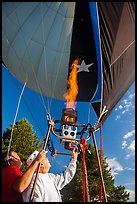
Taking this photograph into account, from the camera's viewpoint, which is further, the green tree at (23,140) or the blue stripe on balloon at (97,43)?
the green tree at (23,140)

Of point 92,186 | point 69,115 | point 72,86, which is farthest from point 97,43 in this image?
point 92,186

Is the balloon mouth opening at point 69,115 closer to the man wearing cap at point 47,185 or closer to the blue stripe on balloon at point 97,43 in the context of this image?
the blue stripe on balloon at point 97,43

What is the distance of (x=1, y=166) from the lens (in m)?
2.29

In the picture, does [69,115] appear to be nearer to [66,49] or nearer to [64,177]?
[64,177]

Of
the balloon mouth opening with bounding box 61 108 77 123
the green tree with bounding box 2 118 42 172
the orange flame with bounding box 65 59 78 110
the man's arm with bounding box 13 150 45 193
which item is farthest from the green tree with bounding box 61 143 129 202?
the man's arm with bounding box 13 150 45 193

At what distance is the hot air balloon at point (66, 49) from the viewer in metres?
3.84

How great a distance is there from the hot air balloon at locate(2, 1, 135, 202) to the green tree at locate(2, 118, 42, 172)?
8.13 m

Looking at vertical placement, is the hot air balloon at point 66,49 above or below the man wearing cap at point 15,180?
above

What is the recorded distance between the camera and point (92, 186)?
43.2ft

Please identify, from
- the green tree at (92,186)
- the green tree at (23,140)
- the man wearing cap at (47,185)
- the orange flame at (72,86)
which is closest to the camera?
the man wearing cap at (47,185)

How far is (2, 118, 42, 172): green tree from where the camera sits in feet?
41.2

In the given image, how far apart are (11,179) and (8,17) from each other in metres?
3.13

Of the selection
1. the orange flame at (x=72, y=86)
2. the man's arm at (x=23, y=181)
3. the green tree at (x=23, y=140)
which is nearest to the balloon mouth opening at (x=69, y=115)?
the orange flame at (x=72, y=86)

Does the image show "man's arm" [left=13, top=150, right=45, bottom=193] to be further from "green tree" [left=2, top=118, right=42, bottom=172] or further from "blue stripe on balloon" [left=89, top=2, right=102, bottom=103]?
"green tree" [left=2, top=118, right=42, bottom=172]
